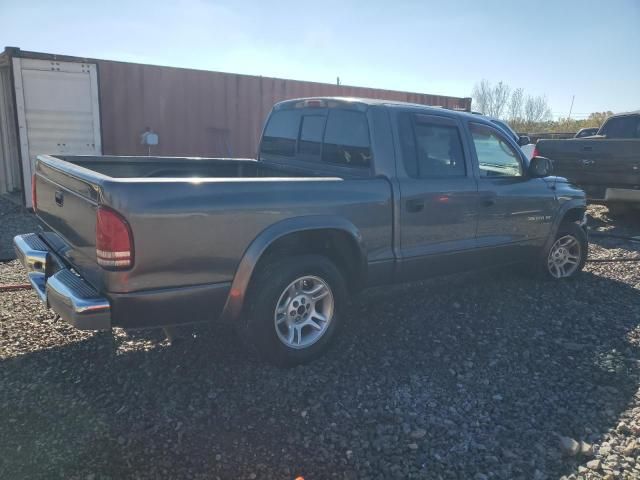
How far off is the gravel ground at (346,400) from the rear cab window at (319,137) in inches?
49.8

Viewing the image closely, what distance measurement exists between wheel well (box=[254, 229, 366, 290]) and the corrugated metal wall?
282 inches

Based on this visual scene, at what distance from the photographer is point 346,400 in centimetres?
301

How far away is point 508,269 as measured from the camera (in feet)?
17.9

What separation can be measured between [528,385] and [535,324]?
1.13 meters

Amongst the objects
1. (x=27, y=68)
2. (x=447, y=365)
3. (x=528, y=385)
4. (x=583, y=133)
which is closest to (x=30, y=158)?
(x=27, y=68)

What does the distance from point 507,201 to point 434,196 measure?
106cm

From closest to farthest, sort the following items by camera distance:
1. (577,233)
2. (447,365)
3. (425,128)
A: (447,365), (425,128), (577,233)

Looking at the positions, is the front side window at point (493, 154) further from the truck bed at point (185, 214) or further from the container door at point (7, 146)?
the container door at point (7, 146)

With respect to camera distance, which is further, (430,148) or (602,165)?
(602,165)

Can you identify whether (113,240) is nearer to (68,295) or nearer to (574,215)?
(68,295)

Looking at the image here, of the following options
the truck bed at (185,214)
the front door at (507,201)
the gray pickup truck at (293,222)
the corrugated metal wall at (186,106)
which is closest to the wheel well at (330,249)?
the gray pickup truck at (293,222)

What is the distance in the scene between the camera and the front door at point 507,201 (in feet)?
14.4

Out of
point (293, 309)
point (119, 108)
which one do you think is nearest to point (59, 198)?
point (293, 309)

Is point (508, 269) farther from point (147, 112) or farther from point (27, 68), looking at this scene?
point (27, 68)
